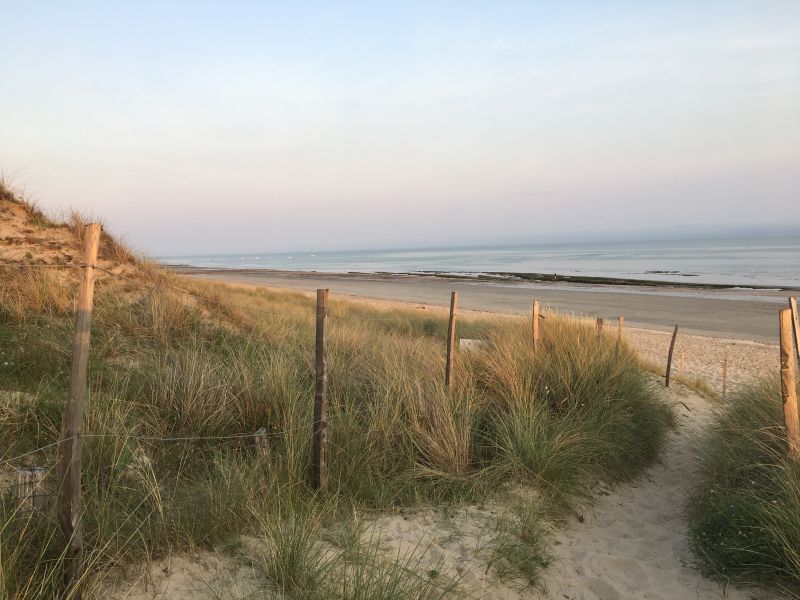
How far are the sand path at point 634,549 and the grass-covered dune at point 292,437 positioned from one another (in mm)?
230

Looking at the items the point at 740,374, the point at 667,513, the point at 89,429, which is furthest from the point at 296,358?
the point at 740,374

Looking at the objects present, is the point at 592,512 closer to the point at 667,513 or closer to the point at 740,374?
the point at 667,513

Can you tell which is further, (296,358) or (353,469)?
(296,358)

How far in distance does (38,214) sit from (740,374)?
15402 millimetres

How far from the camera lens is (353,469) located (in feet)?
15.6

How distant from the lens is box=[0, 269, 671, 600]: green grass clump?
11.1 ft

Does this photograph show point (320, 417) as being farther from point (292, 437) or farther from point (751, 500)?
point (751, 500)

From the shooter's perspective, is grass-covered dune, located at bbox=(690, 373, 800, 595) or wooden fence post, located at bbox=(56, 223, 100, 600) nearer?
wooden fence post, located at bbox=(56, 223, 100, 600)

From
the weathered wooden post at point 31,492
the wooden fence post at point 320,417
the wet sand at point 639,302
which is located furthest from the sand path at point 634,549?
the wet sand at point 639,302

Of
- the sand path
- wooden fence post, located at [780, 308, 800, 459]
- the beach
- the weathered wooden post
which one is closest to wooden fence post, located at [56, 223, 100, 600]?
the weathered wooden post

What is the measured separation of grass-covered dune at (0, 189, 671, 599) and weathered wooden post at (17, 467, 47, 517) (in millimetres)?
85

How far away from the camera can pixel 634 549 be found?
4664 millimetres

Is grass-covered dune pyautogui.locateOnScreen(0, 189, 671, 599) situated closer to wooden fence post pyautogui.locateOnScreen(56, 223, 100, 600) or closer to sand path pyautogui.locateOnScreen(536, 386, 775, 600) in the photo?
wooden fence post pyautogui.locateOnScreen(56, 223, 100, 600)

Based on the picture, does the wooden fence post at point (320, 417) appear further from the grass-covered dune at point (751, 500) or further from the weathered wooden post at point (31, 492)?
the grass-covered dune at point (751, 500)
